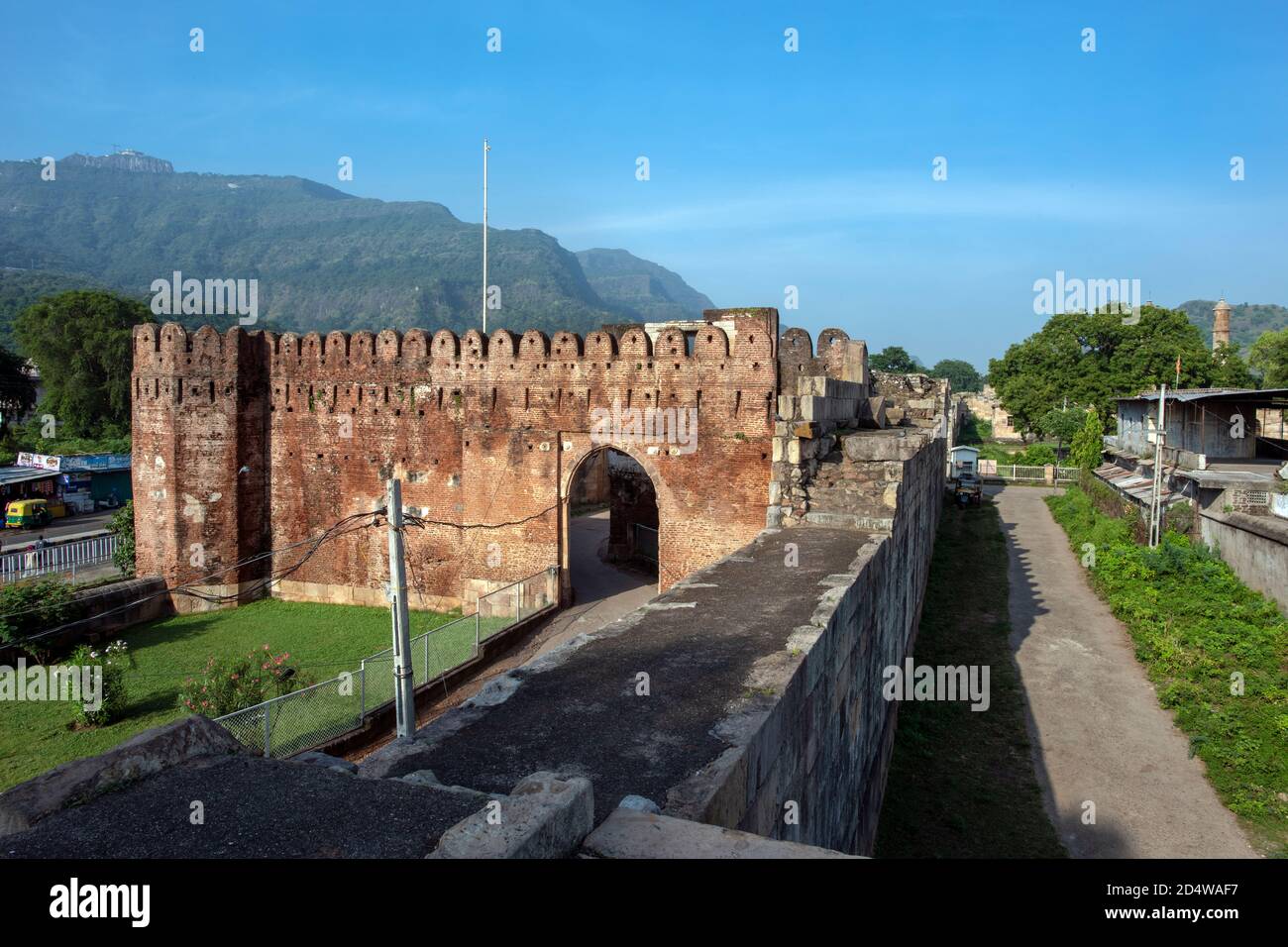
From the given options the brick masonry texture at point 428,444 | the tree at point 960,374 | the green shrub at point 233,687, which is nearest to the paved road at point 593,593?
the brick masonry texture at point 428,444

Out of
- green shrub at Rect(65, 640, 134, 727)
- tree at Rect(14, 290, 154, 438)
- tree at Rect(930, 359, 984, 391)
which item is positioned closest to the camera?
green shrub at Rect(65, 640, 134, 727)

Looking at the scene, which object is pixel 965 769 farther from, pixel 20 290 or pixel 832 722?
pixel 20 290

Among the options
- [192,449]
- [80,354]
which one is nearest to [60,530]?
[192,449]

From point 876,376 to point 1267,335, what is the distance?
3779 centimetres

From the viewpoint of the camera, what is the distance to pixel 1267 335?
5269 cm

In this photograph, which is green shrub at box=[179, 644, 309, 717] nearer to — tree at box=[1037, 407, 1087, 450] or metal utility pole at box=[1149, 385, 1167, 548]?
metal utility pole at box=[1149, 385, 1167, 548]

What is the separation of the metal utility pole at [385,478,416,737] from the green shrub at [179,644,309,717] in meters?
5.40

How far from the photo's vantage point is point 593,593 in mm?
20094

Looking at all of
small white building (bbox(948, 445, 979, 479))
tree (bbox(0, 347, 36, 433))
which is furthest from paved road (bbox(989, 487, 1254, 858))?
tree (bbox(0, 347, 36, 433))

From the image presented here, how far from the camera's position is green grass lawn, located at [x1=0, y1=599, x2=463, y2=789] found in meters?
12.5

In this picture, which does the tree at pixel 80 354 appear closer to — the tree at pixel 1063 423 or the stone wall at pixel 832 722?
the stone wall at pixel 832 722

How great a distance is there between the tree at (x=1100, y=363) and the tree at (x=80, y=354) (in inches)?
2202

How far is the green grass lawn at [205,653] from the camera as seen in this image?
1248 centimetres
